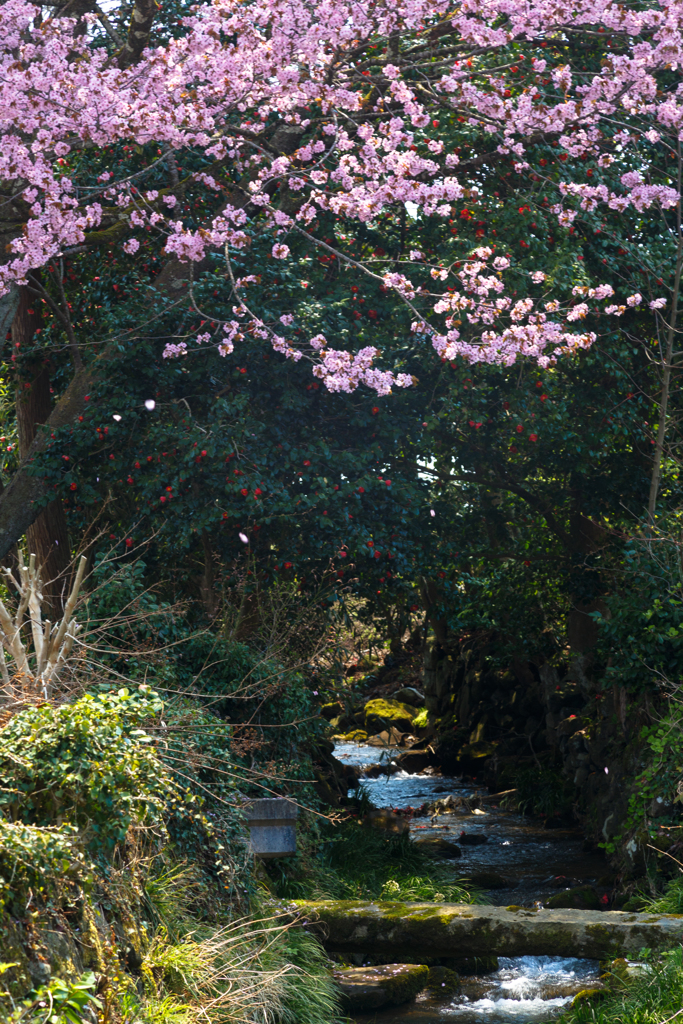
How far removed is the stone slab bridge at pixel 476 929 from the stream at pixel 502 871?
409 millimetres

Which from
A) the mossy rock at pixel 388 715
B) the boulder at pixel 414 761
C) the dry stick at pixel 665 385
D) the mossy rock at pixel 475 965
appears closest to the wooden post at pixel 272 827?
the mossy rock at pixel 475 965

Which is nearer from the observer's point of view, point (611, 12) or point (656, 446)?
point (611, 12)

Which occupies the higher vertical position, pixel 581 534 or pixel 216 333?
pixel 216 333

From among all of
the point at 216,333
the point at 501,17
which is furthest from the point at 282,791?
the point at 501,17

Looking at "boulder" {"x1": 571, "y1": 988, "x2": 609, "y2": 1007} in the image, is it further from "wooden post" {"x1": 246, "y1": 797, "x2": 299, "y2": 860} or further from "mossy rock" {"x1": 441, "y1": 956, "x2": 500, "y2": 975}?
"wooden post" {"x1": 246, "y1": 797, "x2": 299, "y2": 860}

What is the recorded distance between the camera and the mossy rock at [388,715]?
2202 centimetres

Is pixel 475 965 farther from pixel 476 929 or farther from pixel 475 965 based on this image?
pixel 476 929

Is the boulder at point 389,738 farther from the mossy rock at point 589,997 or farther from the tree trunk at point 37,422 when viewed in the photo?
the mossy rock at point 589,997

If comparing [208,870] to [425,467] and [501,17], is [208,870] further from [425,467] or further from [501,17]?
[501,17]

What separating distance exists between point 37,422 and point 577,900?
8195mm

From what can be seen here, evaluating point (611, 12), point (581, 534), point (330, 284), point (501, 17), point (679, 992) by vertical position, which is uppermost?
point (501, 17)

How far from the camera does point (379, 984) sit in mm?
7484

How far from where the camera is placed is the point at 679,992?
6031 mm

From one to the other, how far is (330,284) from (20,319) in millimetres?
4540
